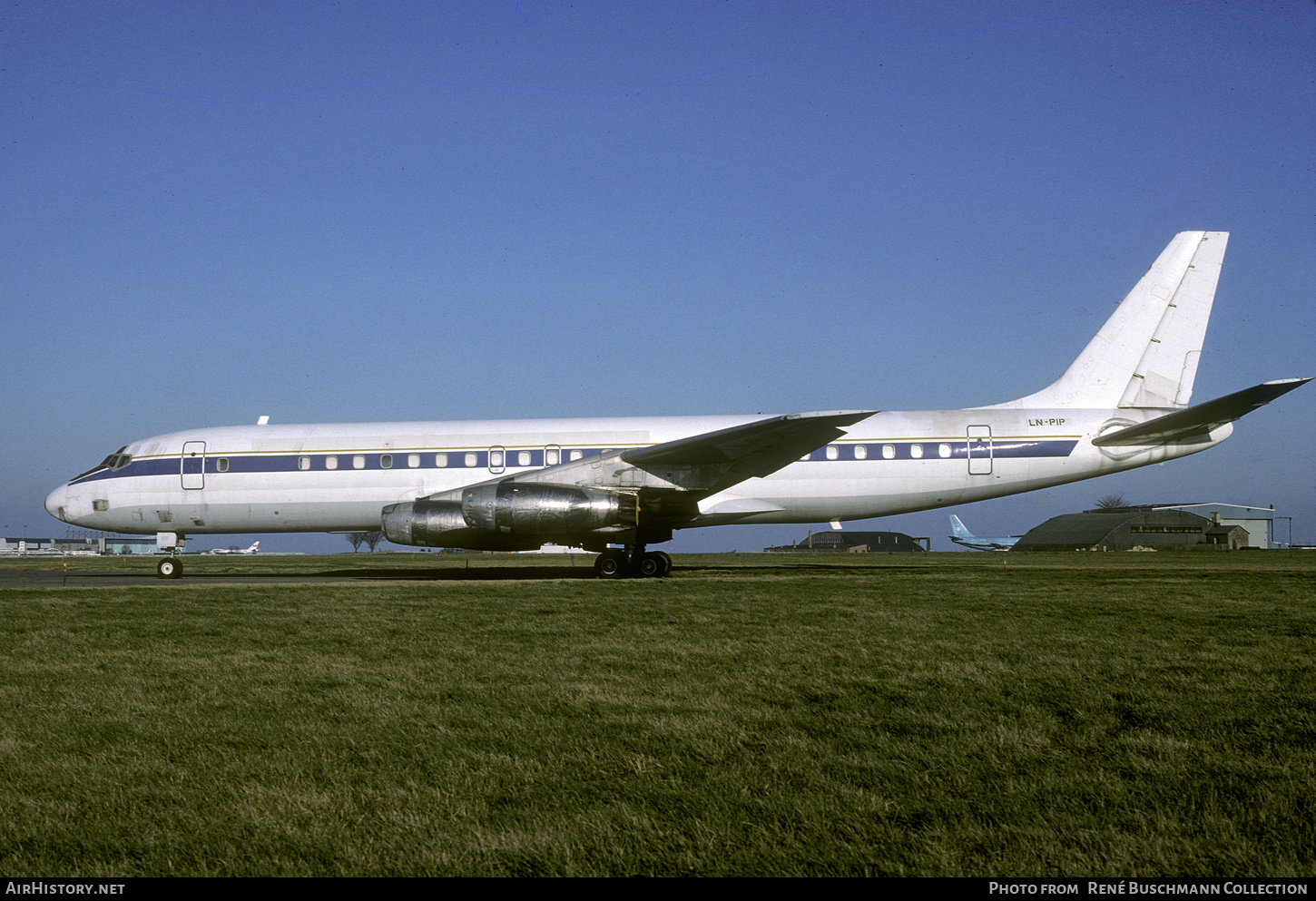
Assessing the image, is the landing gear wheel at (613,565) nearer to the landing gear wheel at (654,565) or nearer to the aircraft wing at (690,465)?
the landing gear wheel at (654,565)

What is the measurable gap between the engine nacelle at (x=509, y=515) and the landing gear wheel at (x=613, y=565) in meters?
1.55

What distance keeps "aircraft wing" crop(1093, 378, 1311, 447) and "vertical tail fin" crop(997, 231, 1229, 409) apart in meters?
1.11

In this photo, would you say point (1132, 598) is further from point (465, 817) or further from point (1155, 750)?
point (465, 817)

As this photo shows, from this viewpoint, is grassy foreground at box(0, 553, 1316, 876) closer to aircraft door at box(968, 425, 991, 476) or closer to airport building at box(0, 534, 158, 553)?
aircraft door at box(968, 425, 991, 476)

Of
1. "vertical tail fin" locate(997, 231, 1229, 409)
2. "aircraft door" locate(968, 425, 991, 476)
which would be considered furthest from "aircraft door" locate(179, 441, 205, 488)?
"vertical tail fin" locate(997, 231, 1229, 409)

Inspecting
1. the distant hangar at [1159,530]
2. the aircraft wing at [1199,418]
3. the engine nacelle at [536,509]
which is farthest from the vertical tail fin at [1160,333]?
the distant hangar at [1159,530]

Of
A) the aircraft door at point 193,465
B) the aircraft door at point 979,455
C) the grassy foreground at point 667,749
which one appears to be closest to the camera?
the grassy foreground at point 667,749

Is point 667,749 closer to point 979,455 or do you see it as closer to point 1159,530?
point 979,455

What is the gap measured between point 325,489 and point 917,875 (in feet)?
66.5

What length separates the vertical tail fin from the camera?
21.3 meters

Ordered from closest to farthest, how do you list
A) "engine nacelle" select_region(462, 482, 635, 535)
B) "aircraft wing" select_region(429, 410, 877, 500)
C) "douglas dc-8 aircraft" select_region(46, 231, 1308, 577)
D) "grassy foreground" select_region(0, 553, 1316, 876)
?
"grassy foreground" select_region(0, 553, 1316, 876), "engine nacelle" select_region(462, 482, 635, 535), "aircraft wing" select_region(429, 410, 877, 500), "douglas dc-8 aircraft" select_region(46, 231, 1308, 577)

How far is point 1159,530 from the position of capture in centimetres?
6181

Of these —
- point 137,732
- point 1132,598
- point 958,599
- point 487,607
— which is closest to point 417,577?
point 487,607

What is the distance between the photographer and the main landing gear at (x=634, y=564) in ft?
65.7
